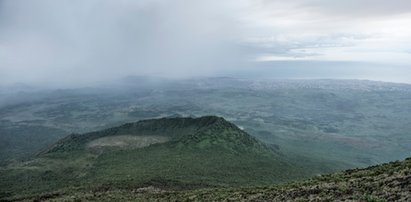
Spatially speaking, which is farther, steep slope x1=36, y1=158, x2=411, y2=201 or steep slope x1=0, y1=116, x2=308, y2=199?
steep slope x1=0, y1=116, x2=308, y2=199

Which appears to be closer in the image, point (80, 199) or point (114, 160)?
point (80, 199)

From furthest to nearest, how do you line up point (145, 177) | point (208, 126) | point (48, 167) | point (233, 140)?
point (208, 126) < point (233, 140) < point (48, 167) < point (145, 177)

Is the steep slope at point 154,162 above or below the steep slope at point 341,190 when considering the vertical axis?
below

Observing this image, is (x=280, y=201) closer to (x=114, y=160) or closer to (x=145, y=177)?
(x=145, y=177)

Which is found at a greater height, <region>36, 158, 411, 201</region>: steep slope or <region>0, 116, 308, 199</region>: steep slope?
<region>36, 158, 411, 201</region>: steep slope

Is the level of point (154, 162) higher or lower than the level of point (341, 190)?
lower

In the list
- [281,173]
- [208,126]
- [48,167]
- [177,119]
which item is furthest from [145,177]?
[177,119]

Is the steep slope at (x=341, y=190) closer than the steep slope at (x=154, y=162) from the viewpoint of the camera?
Yes

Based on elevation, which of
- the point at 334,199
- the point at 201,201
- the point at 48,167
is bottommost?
the point at 48,167
